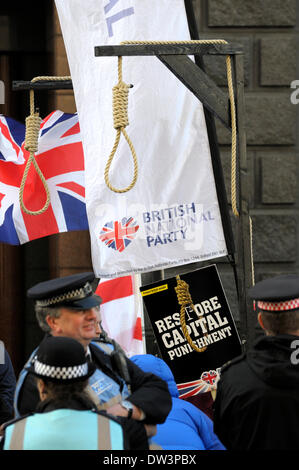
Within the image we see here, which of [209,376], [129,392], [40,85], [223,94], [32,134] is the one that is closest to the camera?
[129,392]

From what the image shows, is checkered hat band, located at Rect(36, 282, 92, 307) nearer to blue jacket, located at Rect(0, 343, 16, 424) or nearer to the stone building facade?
blue jacket, located at Rect(0, 343, 16, 424)

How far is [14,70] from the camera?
272 inches

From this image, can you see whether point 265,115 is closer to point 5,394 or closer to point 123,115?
point 123,115

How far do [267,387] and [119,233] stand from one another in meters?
1.37

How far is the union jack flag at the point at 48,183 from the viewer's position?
197 inches

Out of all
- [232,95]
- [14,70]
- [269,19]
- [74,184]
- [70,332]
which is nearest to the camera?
[70,332]

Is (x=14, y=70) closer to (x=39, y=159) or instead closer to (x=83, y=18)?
(x=39, y=159)

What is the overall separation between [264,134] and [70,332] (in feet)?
11.7

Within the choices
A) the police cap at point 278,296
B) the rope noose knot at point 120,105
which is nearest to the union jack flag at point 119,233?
the rope noose knot at point 120,105

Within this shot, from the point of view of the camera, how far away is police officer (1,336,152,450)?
232cm

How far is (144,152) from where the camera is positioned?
13.2 feet

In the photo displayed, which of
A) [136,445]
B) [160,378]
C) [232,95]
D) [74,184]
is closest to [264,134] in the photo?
[74,184]

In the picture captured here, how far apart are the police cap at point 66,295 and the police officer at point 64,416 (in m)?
0.50

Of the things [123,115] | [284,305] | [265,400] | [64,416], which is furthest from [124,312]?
[64,416]
